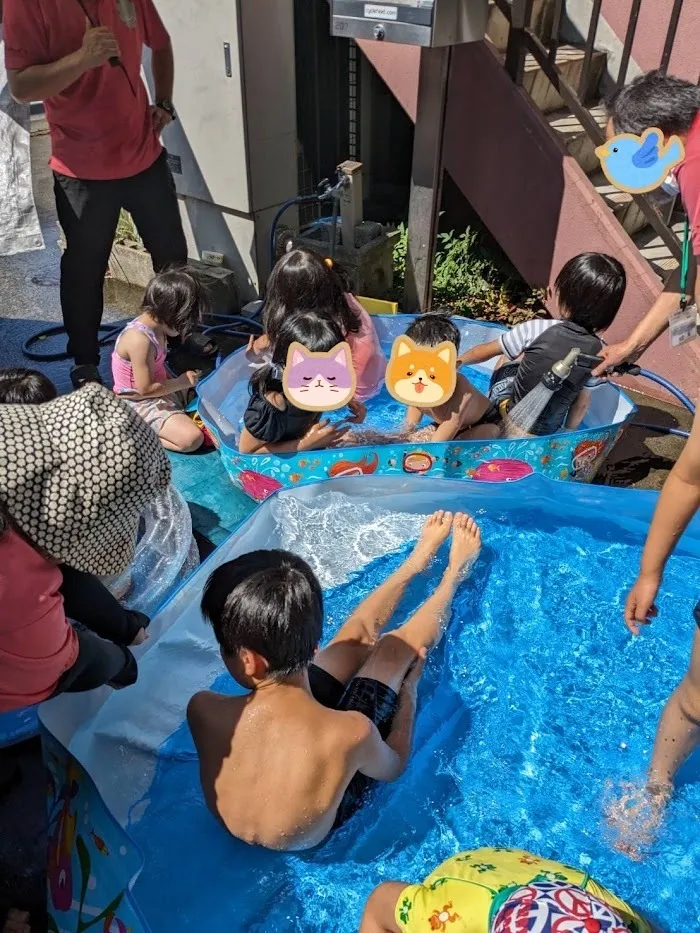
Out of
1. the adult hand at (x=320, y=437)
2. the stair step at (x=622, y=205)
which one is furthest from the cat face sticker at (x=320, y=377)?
the stair step at (x=622, y=205)

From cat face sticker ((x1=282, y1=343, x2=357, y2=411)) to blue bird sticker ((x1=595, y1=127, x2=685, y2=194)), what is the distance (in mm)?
1375

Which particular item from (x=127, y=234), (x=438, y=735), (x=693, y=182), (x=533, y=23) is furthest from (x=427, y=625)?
(x=533, y=23)

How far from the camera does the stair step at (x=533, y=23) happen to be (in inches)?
207

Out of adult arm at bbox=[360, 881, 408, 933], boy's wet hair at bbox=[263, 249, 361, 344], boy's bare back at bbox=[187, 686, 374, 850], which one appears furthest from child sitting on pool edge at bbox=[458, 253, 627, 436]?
adult arm at bbox=[360, 881, 408, 933]

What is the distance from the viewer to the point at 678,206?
4863 mm

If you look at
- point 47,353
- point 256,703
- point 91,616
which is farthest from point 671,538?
point 47,353

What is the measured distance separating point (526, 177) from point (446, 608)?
3034 mm

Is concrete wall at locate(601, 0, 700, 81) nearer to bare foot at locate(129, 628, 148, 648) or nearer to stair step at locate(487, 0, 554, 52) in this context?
stair step at locate(487, 0, 554, 52)

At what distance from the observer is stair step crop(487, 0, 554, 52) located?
5.25 meters

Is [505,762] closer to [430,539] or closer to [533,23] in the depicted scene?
[430,539]

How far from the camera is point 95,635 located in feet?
7.62

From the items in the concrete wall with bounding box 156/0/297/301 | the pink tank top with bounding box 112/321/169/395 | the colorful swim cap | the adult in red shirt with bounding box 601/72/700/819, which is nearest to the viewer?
the colorful swim cap

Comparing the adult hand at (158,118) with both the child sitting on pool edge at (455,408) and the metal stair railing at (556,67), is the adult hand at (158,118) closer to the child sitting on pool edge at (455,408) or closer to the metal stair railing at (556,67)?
the child sitting on pool edge at (455,408)

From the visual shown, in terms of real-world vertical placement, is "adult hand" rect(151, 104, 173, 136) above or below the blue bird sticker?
below
